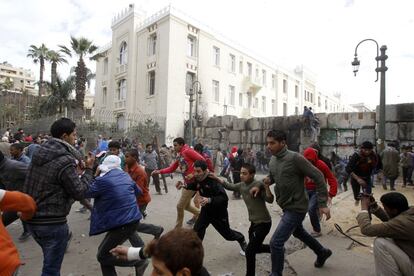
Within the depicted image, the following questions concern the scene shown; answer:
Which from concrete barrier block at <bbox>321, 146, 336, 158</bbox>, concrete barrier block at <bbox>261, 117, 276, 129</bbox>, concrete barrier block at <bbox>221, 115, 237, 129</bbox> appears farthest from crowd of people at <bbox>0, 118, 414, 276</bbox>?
concrete barrier block at <bbox>221, 115, 237, 129</bbox>

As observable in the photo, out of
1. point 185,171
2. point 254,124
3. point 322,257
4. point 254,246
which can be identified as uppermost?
point 254,124

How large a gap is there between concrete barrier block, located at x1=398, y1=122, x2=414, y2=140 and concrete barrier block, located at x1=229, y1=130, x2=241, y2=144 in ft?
29.7

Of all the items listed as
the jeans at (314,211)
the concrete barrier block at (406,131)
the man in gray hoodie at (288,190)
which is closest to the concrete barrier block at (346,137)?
the concrete barrier block at (406,131)

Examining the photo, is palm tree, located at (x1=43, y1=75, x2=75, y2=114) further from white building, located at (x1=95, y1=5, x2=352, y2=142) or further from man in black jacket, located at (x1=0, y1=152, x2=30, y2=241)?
man in black jacket, located at (x1=0, y1=152, x2=30, y2=241)

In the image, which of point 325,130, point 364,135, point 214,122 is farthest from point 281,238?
point 214,122

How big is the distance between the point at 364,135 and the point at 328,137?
1705 millimetres

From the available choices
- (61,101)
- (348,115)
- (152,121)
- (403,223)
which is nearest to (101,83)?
(61,101)

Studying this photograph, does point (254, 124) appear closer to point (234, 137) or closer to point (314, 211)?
point (234, 137)

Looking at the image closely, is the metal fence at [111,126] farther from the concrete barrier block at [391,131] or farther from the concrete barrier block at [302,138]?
the concrete barrier block at [391,131]

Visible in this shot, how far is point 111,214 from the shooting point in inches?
135

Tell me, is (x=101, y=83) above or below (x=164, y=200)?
above

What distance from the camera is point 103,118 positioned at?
19.8 m

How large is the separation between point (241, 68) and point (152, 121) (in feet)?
40.5

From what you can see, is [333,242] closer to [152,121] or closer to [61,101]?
[152,121]
